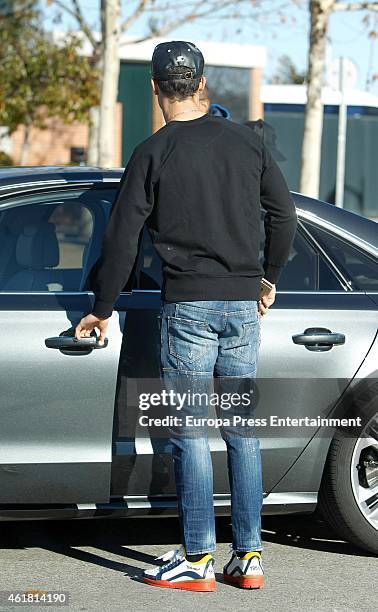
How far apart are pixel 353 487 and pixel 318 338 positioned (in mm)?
619

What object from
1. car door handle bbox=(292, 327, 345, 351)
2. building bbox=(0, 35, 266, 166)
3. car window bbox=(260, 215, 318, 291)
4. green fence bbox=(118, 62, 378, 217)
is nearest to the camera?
car door handle bbox=(292, 327, 345, 351)

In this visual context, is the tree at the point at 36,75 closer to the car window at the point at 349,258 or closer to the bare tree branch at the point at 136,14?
the bare tree branch at the point at 136,14

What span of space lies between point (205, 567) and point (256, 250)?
3.85 ft

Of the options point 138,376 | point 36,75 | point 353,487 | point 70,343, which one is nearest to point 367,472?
point 353,487

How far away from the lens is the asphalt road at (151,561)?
435 centimetres

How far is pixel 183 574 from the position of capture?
14.6 feet

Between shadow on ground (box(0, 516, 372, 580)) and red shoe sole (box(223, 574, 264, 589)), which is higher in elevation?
red shoe sole (box(223, 574, 264, 589))

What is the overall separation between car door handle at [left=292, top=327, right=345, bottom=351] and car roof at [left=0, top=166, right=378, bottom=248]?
46 cm

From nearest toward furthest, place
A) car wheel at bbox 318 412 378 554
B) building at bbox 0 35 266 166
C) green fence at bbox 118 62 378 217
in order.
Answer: car wheel at bbox 318 412 378 554, green fence at bbox 118 62 378 217, building at bbox 0 35 266 166

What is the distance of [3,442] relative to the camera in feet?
14.6

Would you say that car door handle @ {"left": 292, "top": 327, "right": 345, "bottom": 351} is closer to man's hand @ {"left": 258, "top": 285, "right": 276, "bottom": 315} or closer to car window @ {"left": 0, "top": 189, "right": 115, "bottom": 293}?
man's hand @ {"left": 258, "top": 285, "right": 276, "bottom": 315}

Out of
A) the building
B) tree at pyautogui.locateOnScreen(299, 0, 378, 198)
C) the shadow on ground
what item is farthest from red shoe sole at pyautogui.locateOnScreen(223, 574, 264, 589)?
the building

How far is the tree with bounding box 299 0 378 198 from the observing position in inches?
669

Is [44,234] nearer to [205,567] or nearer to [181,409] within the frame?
[181,409]
